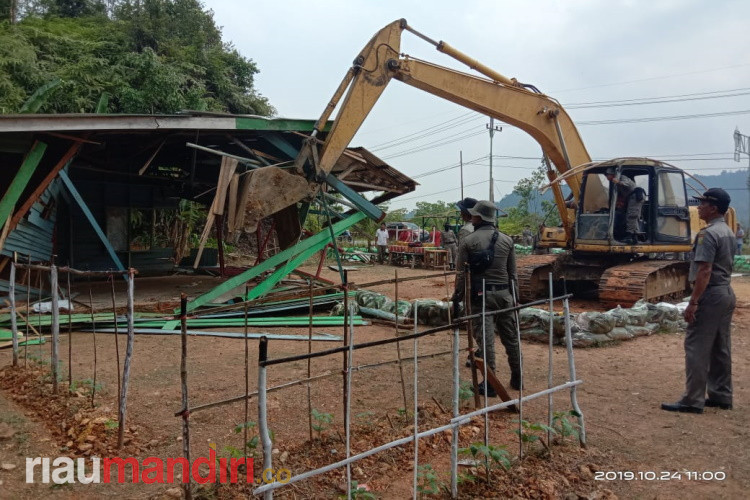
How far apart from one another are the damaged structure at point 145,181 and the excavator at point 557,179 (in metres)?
0.37

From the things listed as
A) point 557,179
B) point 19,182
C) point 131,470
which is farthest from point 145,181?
point 131,470

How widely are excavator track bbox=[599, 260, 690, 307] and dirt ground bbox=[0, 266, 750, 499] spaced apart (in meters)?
2.00

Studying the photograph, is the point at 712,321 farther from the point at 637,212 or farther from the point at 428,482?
the point at 637,212

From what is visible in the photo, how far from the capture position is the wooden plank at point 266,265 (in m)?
8.58

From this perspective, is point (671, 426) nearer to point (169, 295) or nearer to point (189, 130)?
point (189, 130)

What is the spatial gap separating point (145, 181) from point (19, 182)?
568 cm

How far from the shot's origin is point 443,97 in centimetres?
1020

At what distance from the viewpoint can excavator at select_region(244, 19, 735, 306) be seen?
930 cm

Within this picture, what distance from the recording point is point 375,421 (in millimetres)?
4512

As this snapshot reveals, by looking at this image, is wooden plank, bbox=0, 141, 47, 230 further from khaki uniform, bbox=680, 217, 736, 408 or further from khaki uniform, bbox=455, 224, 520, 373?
khaki uniform, bbox=680, 217, 736, 408

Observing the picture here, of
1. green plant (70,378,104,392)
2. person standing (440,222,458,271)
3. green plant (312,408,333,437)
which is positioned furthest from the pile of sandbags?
person standing (440,222,458,271)

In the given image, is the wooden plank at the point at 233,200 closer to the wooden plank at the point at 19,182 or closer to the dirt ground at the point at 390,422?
the dirt ground at the point at 390,422

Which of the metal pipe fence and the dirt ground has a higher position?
the metal pipe fence

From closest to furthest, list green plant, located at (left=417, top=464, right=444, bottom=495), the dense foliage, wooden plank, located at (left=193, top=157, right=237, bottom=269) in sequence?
green plant, located at (left=417, top=464, right=444, bottom=495) < wooden plank, located at (left=193, top=157, right=237, bottom=269) < the dense foliage
